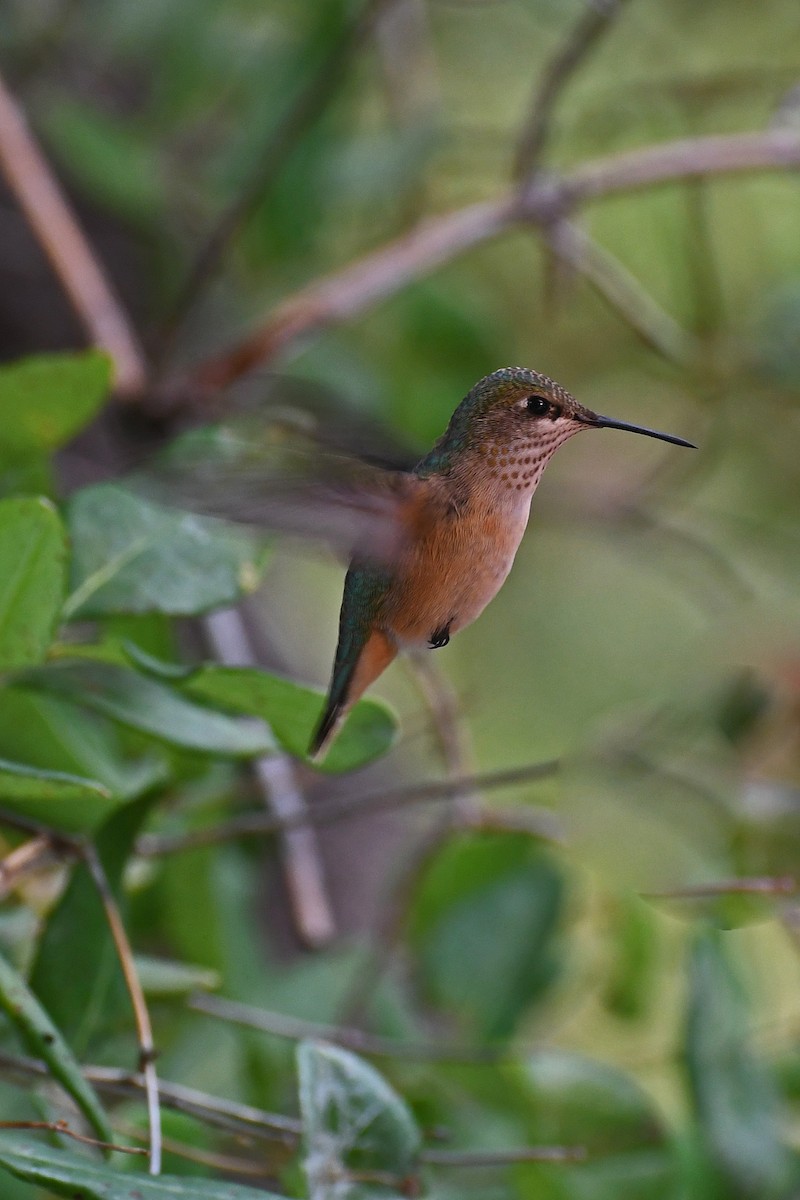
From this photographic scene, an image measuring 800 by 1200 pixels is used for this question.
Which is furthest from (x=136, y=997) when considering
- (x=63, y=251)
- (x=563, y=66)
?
(x=63, y=251)

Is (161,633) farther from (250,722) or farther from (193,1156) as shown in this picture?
(193,1156)

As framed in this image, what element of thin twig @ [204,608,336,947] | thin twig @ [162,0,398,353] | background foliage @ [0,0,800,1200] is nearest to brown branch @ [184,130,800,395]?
background foliage @ [0,0,800,1200]

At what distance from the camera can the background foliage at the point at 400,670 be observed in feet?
3.00

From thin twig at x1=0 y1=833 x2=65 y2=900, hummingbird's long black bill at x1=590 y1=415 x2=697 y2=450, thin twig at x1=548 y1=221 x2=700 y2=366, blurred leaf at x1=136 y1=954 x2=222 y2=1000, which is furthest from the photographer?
thin twig at x1=548 y1=221 x2=700 y2=366

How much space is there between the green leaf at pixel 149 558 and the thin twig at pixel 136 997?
6.6 inches

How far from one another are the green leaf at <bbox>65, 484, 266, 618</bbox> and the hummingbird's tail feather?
10cm

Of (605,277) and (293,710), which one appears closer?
(293,710)

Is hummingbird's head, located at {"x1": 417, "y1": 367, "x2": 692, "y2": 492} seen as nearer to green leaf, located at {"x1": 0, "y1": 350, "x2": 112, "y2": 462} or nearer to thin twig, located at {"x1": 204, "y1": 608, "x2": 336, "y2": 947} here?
green leaf, located at {"x1": 0, "y1": 350, "x2": 112, "y2": 462}

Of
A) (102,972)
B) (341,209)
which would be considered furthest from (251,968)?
(341,209)

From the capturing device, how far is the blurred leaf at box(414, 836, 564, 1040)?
58.0 inches

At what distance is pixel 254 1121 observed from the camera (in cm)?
84

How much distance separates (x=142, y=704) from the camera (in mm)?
909

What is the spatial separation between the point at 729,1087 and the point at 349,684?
0.60m

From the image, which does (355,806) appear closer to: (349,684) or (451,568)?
(349,684)
